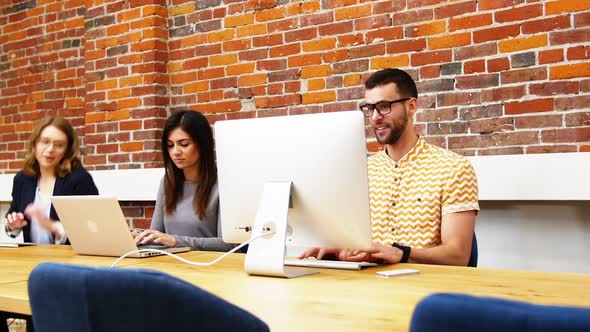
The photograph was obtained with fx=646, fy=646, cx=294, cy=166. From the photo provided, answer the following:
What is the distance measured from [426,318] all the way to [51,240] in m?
3.01

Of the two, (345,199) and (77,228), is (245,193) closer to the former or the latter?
(345,199)

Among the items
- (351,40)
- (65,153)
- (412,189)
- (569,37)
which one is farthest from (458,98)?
(65,153)

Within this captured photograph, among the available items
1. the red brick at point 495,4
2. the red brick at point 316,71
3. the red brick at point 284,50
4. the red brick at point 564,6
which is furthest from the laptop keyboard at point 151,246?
the red brick at point 564,6

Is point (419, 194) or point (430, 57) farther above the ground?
point (430, 57)

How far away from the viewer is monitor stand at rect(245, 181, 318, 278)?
176 cm

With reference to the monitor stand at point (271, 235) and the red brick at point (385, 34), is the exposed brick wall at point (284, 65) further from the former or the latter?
the monitor stand at point (271, 235)

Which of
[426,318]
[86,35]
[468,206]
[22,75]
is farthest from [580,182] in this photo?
[22,75]

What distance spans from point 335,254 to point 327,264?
0.37 feet

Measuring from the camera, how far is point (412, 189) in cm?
238

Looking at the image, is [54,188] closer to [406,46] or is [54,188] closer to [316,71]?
[316,71]

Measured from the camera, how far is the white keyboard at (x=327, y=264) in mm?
1875

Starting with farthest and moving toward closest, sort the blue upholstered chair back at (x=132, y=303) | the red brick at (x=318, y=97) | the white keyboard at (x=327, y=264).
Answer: the red brick at (x=318, y=97)
the white keyboard at (x=327, y=264)
the blue upholstered chair back at (x=132, y=303)

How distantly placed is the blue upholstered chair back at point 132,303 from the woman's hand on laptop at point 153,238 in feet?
5.19

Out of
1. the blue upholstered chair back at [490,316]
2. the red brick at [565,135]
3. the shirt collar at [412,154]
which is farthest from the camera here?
the red brick at [565,135]
